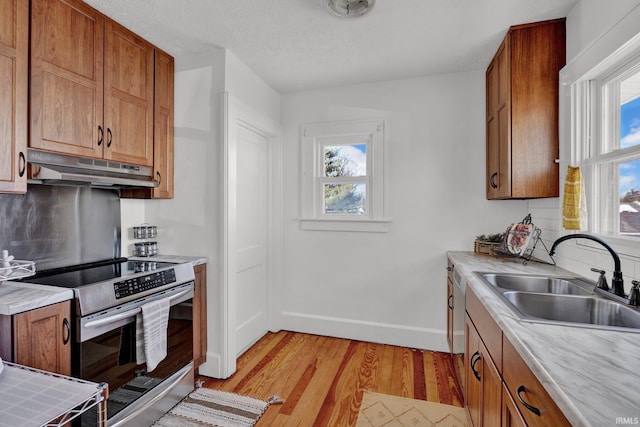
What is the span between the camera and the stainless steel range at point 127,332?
5.29 feet

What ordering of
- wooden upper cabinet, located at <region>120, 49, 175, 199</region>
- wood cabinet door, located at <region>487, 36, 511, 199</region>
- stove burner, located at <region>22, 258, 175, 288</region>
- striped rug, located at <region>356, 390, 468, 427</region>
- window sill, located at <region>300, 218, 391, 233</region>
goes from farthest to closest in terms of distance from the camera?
window sill, located at <region>300, 218, 391, 233</region> < wooden upper cabinet, located at <region>120, 49, 175, 199</region> < wood cabinet door, located at <region>487, 36, 511, 199</region> < striped rug, located at <region>356, 390, 468, 427</region> < stove burner, located at <region>22, 258, 175, 288</region>

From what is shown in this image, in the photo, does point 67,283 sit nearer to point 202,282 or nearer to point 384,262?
point 202,282

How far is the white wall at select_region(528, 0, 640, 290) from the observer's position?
1.54 m

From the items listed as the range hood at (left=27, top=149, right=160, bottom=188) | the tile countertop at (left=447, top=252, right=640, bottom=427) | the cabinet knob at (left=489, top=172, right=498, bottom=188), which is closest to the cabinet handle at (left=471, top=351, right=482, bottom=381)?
the tile countertop at (left=447, top=252, right=640, bottom=427)

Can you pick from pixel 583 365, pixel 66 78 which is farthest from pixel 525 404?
pixel 66 78

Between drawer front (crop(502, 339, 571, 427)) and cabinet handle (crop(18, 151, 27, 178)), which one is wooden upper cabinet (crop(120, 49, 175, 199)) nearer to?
cabinet handle (crop(18, 151, 27, 178))

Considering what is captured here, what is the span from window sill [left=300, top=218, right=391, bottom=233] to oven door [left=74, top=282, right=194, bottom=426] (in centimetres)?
142

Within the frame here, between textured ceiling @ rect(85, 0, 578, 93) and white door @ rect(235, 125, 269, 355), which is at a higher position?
textured ceiling @ rect(85, 0, 578, 93)

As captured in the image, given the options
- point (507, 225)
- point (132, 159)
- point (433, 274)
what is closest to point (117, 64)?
point (132, 159)

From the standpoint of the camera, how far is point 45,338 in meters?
1.46

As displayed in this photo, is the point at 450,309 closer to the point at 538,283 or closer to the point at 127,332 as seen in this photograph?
the point at 538,283

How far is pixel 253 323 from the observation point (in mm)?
3164

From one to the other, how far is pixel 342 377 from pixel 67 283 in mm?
1931

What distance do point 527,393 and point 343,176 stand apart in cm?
254
